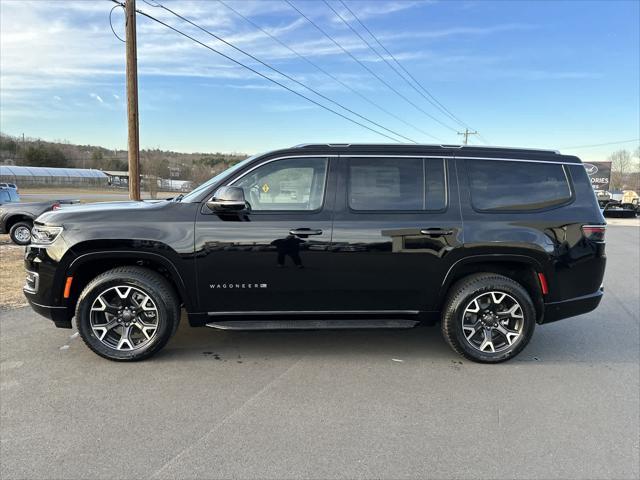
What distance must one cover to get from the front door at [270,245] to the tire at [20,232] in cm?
1077

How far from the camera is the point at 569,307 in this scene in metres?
4.21

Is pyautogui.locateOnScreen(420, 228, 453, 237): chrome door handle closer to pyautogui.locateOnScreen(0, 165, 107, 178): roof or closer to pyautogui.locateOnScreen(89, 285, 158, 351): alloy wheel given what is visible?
pyautogui.locateOnScreen(89, 285, 158, 351): alloy wheel

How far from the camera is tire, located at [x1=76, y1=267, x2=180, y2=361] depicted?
12.7 feet

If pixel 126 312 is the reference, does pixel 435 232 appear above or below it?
above

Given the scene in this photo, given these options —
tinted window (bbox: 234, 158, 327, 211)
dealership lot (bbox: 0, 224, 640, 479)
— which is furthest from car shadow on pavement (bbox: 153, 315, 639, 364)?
tinted window (bbox: 234, 158, 327, 211)

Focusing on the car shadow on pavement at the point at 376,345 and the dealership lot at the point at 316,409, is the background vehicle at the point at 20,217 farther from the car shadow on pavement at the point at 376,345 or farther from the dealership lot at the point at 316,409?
the car shadow on pavement at the point at 376,345

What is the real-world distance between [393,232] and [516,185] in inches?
51.1

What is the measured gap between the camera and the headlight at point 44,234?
3.85 meters

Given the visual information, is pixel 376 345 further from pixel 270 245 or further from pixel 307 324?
pixel 270 245

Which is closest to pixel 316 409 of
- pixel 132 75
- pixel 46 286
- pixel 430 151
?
pixel 430 151

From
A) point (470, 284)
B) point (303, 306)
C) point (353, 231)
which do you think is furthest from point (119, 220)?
point (470, 284)

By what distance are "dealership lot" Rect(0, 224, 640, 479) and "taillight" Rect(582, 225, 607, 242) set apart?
3.93 feet

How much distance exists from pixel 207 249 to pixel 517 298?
285 centimetres

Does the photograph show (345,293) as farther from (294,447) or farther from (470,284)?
(294,447)
